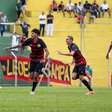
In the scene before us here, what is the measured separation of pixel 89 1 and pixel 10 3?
17.5ft

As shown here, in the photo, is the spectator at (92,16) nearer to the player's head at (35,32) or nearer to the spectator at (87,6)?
the spectator at (87,6)

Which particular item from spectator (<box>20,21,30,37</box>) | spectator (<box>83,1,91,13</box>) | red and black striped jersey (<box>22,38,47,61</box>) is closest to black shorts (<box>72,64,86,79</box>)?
red and black striped jersey (<box>22,38,47,61</box>)

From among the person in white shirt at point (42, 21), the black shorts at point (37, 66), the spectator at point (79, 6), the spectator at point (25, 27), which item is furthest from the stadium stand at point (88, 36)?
the black shorts at point (37, 66)

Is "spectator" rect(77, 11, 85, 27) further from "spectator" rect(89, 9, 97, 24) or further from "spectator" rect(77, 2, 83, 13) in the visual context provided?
"spectator" rect(89, 9, 97, 24)

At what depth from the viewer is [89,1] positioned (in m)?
44.4

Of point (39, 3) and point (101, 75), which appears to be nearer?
point (101, 75)

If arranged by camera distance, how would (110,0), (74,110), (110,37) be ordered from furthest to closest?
(110,0), (110,37), (74,110)

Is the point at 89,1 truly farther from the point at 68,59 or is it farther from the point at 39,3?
the point at 68,59

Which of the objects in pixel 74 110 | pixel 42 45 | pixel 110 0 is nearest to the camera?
pixel 74 110

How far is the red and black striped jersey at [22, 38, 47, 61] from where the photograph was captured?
21125mm

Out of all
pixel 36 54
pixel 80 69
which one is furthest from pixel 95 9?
pixel 36 54

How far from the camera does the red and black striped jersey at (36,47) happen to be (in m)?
21.1

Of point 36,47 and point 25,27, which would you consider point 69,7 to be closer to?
point 25,27

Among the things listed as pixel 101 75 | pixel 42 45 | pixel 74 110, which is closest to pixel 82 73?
pixel 42 45
